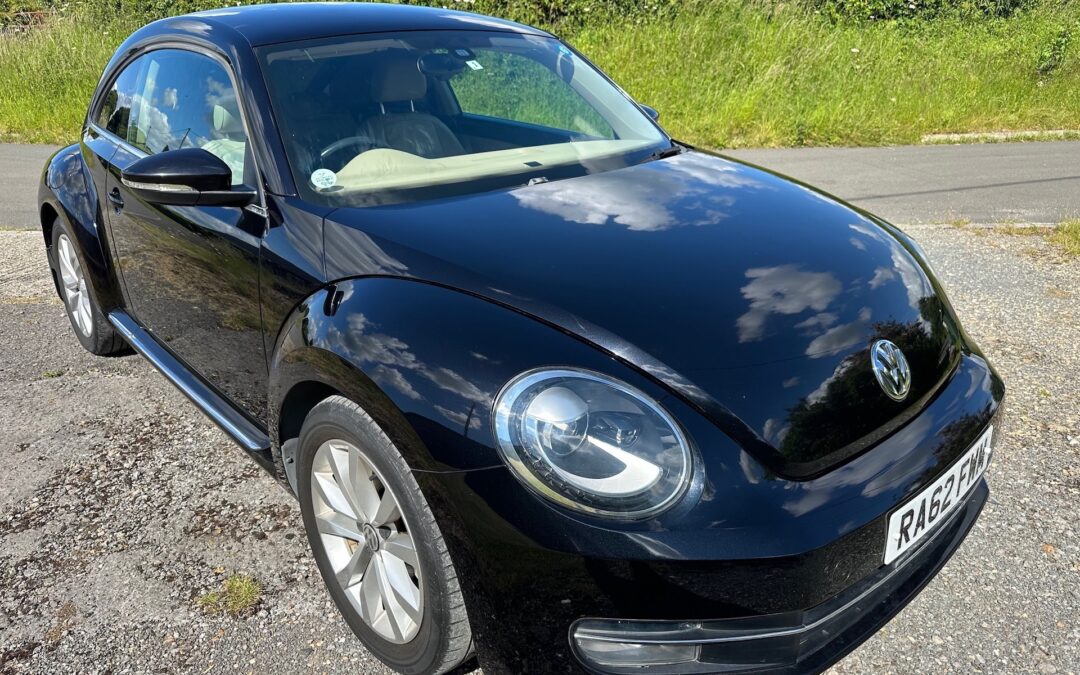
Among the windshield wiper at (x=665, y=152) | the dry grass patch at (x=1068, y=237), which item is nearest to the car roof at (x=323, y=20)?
the windshield wiper at (x=665, y=152)

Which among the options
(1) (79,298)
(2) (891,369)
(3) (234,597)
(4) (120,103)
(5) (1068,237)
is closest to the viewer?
(2) (891,369)

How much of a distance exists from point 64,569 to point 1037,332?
4327mm

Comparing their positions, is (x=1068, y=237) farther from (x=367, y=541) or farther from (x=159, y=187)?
(x=159, y=187)

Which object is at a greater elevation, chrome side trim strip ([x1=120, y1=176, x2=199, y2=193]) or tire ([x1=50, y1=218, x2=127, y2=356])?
chrome side trim strip ([x1=120, y1=176, x2=199, y2=193])

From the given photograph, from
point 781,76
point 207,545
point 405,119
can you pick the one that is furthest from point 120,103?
point 781,76

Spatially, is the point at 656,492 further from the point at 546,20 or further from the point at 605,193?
the point at 546,20

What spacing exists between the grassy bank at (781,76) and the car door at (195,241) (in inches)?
311

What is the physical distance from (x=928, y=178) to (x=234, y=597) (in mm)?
7815

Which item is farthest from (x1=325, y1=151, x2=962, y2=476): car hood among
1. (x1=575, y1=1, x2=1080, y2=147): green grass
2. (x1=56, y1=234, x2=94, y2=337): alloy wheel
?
(x1=575, y1=1, x2=1080, y2=147): green grass

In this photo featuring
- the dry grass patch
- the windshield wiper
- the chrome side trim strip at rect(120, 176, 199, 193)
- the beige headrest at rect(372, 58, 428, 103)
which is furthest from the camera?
the dry grass patch

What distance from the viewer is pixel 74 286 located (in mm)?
4051

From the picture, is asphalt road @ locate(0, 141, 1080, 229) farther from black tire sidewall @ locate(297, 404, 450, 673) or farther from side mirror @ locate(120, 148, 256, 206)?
black tire sidewall @ locate(297, 404, 450, 673)

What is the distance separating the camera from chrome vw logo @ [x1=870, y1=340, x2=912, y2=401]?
6.03 ft

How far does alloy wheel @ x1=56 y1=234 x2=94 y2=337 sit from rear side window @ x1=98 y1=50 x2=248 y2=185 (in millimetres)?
721
